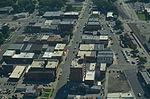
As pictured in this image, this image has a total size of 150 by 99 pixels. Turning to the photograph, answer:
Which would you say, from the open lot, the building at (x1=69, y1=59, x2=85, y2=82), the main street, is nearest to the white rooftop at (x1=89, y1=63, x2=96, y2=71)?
the building at (x1=69, y1=59, x2=85, y2=82)

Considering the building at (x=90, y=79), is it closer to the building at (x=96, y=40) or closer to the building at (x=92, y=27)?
the building at (x=96, y=40)

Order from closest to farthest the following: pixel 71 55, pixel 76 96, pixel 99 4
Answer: pixel 76 96
pixel 71 55
pixel 99 4

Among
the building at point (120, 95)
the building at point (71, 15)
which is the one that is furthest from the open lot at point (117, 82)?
the building at point (71, 15)

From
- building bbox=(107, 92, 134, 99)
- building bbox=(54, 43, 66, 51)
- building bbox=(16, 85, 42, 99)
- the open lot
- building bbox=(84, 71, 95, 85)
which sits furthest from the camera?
building bbox=(54, 43, 66, 51)

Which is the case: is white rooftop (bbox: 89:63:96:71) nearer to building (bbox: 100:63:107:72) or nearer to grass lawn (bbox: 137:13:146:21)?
building (bbox: 100:63:107:72)

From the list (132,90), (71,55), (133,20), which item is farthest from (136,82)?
(133,20)

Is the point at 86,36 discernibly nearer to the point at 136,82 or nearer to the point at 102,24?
the point at 102,24
